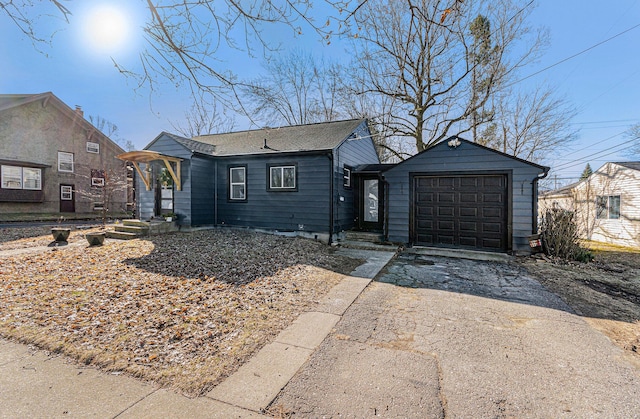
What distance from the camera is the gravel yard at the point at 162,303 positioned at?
A: 8.50ft

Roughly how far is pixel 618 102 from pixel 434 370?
21520 mm

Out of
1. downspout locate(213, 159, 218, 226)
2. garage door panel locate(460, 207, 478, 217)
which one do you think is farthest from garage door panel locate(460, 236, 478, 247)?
downspout locate(213, 159, 218, 226)

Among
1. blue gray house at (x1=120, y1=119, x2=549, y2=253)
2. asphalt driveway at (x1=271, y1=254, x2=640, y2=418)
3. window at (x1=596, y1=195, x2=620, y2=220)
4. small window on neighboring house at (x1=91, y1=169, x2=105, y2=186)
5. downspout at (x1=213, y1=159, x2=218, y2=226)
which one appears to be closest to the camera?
asphalt driveway at (x1=271, y1=254, x2=640, y2=418)

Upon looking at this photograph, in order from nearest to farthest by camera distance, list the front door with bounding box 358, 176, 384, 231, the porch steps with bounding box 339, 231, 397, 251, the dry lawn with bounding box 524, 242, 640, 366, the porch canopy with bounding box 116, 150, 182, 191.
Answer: the dry lawn with bounding box 524, 242, 640, 366 < the porch steps with bounding box 339, 231, 397, 251 < the porch canopy with bounding box 116, 150, 182, 191 < the front door with bounding box 358, 176, 384, 231

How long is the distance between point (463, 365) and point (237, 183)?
32.5 ft

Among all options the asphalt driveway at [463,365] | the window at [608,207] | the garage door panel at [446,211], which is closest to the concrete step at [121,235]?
the asphalt driveway at [463,365]

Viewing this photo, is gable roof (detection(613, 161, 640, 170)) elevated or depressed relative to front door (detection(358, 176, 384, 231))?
elevated

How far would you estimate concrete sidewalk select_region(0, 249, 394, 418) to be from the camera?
1.91 metres

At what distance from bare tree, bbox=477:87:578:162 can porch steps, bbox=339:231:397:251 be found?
480 inches

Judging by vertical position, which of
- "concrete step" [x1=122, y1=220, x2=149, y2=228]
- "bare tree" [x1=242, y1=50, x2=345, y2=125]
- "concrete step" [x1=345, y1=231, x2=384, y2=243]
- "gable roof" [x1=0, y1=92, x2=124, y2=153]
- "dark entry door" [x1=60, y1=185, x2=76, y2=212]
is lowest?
"concrete step" [x1=345, y1=231, x2=384, y2=243]

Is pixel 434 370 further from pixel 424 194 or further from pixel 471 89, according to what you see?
pixel 471 89

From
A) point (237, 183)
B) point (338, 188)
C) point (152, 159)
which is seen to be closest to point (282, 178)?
point (237, 183)

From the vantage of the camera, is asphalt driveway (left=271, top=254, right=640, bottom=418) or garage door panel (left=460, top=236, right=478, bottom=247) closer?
asphalt driveway (left=271, top=254, right=640, bottom=418)

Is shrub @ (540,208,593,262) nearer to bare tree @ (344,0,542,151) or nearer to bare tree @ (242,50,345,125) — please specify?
bare tree @ (344,0,542,151)
